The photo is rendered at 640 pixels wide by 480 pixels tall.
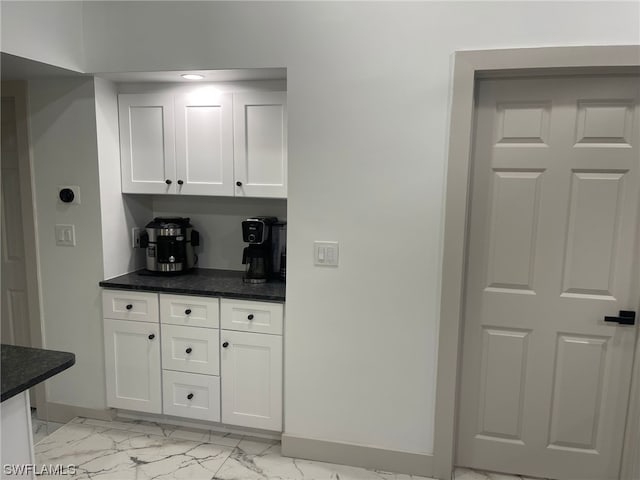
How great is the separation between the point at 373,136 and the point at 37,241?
2.14 meters

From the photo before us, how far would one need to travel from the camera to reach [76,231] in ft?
8.67

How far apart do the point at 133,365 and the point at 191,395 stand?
16.1 inches

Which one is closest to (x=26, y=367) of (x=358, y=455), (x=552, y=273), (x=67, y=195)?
(x=67, y=195)

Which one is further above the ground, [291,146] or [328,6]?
[328,6]

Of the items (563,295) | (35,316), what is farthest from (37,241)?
(563,295)

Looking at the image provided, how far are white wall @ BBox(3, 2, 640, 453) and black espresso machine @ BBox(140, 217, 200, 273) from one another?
0.87 metres

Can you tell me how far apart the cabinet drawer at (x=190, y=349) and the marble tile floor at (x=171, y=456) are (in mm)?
416

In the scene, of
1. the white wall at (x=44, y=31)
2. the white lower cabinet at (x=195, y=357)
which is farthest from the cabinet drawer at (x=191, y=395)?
the white wall at (x=44, y=31)

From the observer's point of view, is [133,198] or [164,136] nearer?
[164,136]

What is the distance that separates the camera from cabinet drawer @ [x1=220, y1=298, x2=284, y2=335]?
2.40 m

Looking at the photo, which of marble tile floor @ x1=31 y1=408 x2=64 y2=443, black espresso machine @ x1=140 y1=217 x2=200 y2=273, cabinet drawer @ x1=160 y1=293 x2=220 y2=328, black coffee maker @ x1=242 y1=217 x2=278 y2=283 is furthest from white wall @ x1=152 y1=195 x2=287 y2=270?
marble tile floor @ x1=31 y1=408 x2=64 y2=443

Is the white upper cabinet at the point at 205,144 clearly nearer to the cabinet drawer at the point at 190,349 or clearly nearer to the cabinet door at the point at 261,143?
the cabinet door at the point at 261,143

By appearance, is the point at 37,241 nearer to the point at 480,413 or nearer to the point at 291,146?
the point at 291,146

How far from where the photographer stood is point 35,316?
2.76m
